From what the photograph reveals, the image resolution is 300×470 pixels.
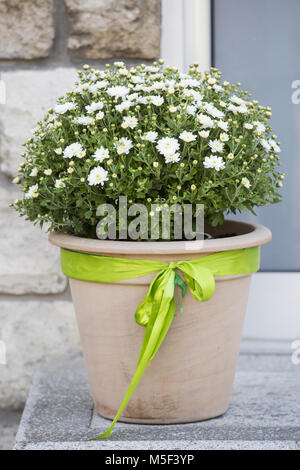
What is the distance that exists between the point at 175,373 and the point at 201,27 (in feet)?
3.35

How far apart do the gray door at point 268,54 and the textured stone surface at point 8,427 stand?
1.08 meters

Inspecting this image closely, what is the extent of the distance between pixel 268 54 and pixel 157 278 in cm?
92

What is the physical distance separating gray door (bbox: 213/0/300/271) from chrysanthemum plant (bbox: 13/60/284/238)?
0.47m

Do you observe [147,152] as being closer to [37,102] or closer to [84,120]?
[84,120]

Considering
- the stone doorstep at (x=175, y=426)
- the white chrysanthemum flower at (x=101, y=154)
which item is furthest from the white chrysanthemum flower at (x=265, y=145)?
the stone doorstep at (x=175, y=426)

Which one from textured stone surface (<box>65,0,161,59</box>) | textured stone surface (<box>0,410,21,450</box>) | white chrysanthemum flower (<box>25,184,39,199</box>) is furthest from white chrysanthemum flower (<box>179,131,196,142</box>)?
textured stone surface (<box>0,410,21,450</box>)

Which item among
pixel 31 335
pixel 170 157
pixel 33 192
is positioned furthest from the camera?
pixel 31 335

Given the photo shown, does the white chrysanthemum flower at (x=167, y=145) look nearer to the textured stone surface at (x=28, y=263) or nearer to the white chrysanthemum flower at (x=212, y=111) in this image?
the white chrysanthemum flower at (x=212, y=111)

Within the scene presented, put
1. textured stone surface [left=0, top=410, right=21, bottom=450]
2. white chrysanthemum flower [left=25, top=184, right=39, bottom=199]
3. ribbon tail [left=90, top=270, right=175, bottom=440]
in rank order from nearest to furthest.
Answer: ribbon tail [left=90, top=270, right=175, bottom=440] < white chrysanthemum flower [left=25, top=184, right=39, bottom=199] < textured stone surface [left=0, top=410, right=21, bottom=450]

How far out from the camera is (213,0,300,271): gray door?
A: 71.9 inches

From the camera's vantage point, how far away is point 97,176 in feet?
4.12

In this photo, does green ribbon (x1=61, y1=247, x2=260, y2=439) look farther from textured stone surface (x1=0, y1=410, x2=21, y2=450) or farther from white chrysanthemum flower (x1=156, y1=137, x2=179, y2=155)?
textured stone surface (x1=0, y1=410, x2=21, y2=450)

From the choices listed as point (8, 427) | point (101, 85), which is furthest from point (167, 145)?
point (8, 427)

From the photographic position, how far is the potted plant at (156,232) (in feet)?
4.13
